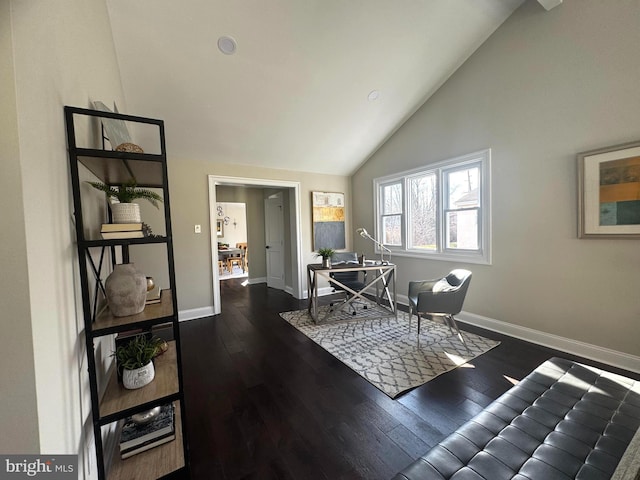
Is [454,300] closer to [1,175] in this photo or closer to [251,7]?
[1,175]

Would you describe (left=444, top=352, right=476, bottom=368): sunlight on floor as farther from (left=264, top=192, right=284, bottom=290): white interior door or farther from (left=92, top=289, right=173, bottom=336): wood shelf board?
(left=264, top=192, right=284, bottom=290): white interior door

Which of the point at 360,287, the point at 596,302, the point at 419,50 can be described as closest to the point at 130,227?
the point at 360,287

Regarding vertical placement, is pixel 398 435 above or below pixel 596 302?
below

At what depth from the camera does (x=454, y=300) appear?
107 inches

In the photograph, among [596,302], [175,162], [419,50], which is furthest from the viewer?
[175,162]

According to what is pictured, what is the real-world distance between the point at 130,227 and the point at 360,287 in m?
3.11

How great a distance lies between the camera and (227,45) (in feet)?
8.33

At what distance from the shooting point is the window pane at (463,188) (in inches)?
133

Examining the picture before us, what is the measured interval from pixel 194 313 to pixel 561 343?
4614 millimetres

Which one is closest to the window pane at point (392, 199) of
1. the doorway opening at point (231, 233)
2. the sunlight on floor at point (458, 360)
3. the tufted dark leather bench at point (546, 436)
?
the sunlight on floor at point (458, 360)

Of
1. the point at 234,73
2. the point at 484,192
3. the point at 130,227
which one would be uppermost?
the point at 234,73

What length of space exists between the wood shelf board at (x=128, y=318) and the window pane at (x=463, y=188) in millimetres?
3604

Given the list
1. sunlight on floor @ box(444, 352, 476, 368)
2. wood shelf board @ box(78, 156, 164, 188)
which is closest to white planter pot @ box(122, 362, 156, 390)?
wood shelf board @ box(78, 156, 164, 188)

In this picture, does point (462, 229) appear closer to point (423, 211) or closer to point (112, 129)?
point (423, 211)
